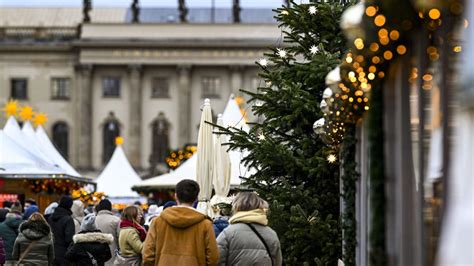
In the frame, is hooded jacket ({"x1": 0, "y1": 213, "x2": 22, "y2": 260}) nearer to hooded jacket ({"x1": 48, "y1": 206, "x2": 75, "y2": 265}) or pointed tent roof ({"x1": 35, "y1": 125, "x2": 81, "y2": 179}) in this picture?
hooded jacket ({"x1": 48, "y1": 206, "x2": 75, "y2": 265})

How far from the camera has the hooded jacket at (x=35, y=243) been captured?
1446 cm

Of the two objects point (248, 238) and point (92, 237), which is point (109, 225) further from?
point (248, 238)

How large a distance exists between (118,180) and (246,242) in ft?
110

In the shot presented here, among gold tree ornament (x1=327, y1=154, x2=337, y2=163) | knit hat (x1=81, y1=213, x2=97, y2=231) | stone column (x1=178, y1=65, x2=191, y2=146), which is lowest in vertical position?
knit hat (x1=81, y1=213, x2=97, y2=231)

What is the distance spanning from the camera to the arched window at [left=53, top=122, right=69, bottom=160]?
7700 centimetres

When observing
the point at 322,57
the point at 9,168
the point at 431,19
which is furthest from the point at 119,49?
the point at 431,19

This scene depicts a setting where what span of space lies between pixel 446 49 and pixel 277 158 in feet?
25.3

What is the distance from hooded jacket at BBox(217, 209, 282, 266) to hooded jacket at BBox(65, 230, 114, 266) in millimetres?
4548

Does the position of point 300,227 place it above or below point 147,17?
below

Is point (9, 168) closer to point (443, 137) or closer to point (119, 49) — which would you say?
point (443, 137)

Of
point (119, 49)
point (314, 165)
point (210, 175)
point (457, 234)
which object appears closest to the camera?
point (457, 234)

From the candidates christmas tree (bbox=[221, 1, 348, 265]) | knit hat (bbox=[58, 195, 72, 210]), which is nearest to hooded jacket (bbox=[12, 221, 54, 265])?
knit hat (bbox=[58, 195, 72, 210])

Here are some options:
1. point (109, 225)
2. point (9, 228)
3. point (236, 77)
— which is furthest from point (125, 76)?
point (109, 225)

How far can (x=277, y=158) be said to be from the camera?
13.7 m
